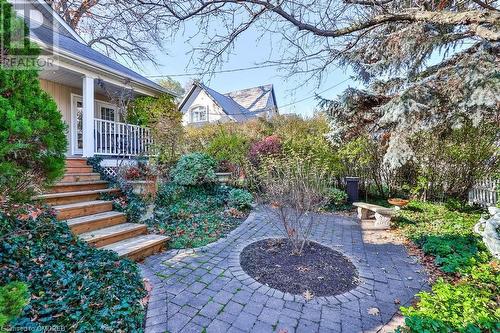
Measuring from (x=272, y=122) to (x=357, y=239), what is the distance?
23.9ft

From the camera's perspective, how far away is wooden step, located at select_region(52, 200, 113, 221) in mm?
4008

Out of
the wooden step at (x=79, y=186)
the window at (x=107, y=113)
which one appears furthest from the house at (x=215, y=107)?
the wooden step at (x=79, y=186)

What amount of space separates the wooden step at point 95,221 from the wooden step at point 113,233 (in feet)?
0.26

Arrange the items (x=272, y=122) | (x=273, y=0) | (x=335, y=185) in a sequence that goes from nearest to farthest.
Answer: (x=273, y=0) < (x=335, y=185) < (x=272, y=122)

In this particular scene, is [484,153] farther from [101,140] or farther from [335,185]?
[101,140]

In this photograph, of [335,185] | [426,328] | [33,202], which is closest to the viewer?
[426,328]

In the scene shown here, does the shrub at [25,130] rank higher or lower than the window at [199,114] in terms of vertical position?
lower

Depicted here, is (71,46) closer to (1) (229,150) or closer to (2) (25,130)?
(1) (229,150)

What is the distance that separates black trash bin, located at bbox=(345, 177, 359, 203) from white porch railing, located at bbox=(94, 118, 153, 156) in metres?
6.62

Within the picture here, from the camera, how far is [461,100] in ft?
16.8

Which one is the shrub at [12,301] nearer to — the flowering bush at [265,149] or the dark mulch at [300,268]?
the dark mulch at [300,268]

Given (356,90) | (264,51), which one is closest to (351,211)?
(356,90)

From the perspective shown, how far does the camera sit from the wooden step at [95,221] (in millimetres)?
3807

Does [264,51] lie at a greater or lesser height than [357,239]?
greater
